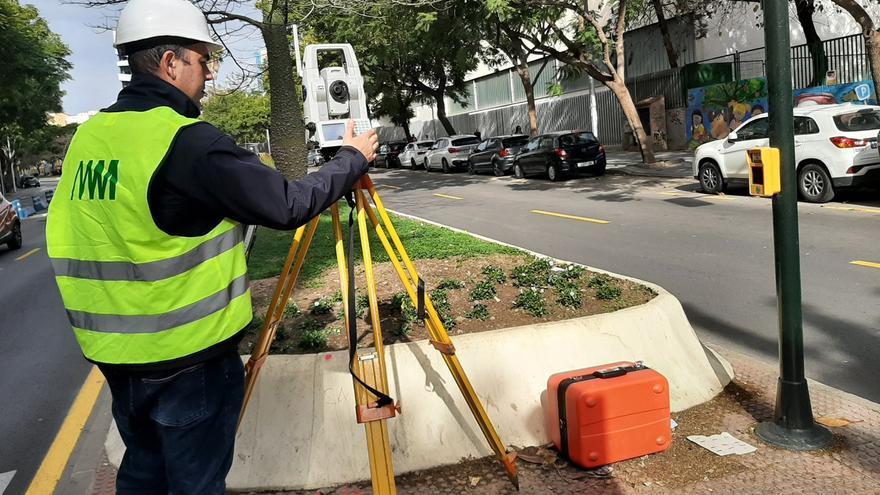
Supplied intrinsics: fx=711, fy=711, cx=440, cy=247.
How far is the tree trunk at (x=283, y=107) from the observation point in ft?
37.8

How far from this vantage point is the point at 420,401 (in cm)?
385

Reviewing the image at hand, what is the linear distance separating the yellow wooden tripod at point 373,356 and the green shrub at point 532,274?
102 inches

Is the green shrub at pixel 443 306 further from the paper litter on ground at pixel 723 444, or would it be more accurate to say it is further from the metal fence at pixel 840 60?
the metal fence at pixel 840 60

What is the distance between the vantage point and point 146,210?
6.48 feet

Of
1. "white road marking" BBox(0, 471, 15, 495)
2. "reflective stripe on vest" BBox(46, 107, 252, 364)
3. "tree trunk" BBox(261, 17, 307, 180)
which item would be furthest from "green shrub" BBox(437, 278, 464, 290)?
"tree trunk" BBox(261, 17, 307, 180)

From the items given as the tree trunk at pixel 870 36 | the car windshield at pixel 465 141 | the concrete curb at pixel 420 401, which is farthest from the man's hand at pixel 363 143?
the car windshield at pixel 465 141

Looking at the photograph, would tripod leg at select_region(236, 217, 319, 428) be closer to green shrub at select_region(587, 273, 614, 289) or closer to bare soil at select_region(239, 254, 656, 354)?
bare soil at select_region(239, 254, 656, 354)

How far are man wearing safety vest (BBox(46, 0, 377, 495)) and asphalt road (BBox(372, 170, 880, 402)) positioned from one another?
13.4 ft

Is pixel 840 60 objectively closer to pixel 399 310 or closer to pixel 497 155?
pixel 497 155

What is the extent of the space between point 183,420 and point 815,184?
40.6ft

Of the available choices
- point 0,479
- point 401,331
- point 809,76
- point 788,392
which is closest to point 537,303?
point 401,331

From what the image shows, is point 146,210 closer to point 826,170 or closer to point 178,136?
point 178,136

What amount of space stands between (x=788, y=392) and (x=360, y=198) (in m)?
2.47

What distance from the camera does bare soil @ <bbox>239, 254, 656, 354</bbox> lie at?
4.91 meters
